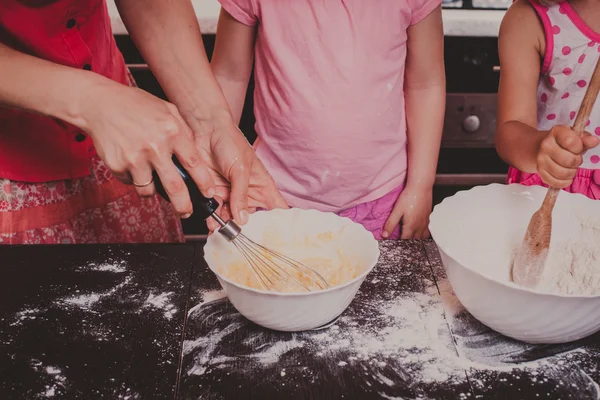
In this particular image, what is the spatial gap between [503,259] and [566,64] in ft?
1.67

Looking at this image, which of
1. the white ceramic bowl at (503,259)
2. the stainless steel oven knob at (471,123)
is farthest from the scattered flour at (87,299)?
the stainless steel oven knob at (471,123)

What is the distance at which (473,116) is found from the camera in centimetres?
187

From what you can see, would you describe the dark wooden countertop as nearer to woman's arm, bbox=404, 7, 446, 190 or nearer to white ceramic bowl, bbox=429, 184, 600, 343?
white ceramic bowl, bbox=429, 184, 600, 343

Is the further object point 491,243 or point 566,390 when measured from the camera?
point 491,243

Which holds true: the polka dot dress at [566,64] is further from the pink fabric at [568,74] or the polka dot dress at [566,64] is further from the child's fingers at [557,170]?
the child's fingers at [557,170]

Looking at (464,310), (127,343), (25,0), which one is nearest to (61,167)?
(25,0)

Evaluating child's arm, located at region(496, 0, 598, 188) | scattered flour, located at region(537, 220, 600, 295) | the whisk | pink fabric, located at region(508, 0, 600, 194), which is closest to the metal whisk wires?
the whisk

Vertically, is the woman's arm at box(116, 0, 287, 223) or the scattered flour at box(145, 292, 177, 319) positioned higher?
the woman's arm at box(116, 0, 287, 223)

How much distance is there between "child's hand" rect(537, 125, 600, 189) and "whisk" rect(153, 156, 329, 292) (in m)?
0.38

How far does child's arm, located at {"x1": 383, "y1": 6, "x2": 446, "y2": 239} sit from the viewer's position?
1317 mm

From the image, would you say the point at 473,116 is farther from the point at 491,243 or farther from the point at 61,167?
the point at 61,167

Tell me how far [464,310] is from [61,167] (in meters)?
0.82

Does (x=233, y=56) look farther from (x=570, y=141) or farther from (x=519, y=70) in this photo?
(x=570, y=141)

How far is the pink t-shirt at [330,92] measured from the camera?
1.21m
